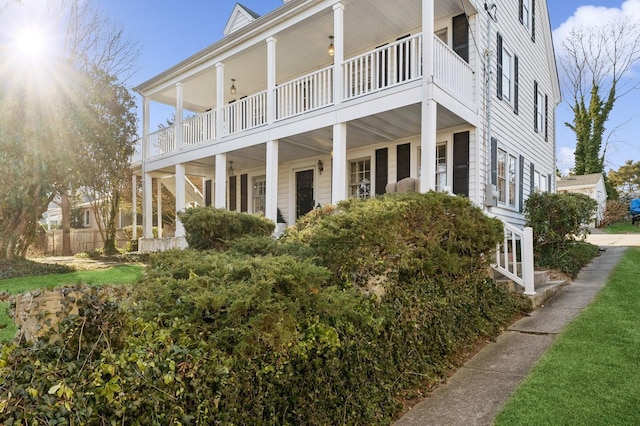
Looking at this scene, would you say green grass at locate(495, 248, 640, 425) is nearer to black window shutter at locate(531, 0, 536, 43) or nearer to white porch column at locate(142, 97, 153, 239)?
black window shutter at locate(531, 0, 536, 43)

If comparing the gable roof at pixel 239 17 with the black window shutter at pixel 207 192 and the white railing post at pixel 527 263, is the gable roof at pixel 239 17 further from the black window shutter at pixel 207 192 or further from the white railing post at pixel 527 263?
the white railing post at pixel 527 263

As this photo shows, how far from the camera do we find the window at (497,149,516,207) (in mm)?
9773

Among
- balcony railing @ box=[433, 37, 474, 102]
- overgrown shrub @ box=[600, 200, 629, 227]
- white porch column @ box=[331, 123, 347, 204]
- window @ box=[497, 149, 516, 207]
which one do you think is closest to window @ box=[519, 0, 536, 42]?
window @ box=[497, 149, 516, 207]

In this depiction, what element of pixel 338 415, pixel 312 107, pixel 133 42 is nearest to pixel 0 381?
pixel 338 415

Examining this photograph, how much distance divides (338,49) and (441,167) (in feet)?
11.5

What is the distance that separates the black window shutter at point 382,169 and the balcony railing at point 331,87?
164cm

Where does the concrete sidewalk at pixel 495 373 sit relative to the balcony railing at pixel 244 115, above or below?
below

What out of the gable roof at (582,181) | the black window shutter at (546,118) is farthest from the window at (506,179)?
the gable roof at (582,181)

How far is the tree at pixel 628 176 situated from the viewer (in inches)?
1372

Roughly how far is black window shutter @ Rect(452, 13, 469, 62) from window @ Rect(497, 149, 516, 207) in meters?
2.55

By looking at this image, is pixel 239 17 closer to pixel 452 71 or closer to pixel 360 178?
pixel 360 178

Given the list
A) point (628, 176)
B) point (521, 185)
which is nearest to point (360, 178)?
point (521, 185)

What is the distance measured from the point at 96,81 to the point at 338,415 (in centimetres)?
1317

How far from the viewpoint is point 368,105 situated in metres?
7.82
